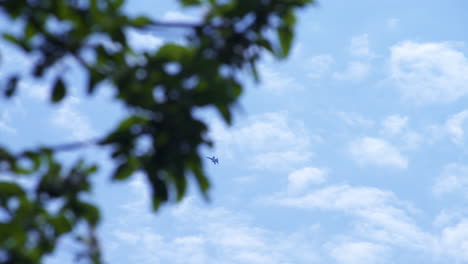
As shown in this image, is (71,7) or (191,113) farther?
(71,7)

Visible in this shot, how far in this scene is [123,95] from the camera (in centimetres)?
807

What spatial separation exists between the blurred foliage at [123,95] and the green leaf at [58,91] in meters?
0.02

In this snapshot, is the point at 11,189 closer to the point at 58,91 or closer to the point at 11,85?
the point at 58,91

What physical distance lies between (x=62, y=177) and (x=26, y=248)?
1304 millimetres

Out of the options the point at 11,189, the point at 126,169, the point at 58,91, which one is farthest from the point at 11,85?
the point at 126,169

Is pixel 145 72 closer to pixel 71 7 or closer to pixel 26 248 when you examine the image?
pixel 71 7

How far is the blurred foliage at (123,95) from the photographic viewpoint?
25.9 ft

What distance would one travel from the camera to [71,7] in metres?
8.70

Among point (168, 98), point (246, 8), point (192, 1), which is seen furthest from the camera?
point (192, 1)

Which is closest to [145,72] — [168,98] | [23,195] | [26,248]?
[168,98]

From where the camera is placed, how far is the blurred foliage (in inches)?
311

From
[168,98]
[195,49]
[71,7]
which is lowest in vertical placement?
[168,98]

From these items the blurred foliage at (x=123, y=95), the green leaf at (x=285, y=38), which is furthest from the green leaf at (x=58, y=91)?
the green leaf at (x=285, y=38)

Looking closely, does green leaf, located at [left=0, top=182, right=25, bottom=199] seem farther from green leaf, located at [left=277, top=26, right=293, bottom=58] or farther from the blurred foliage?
green leaf, located at [left=277, top=26, right=293, bottom=58]
